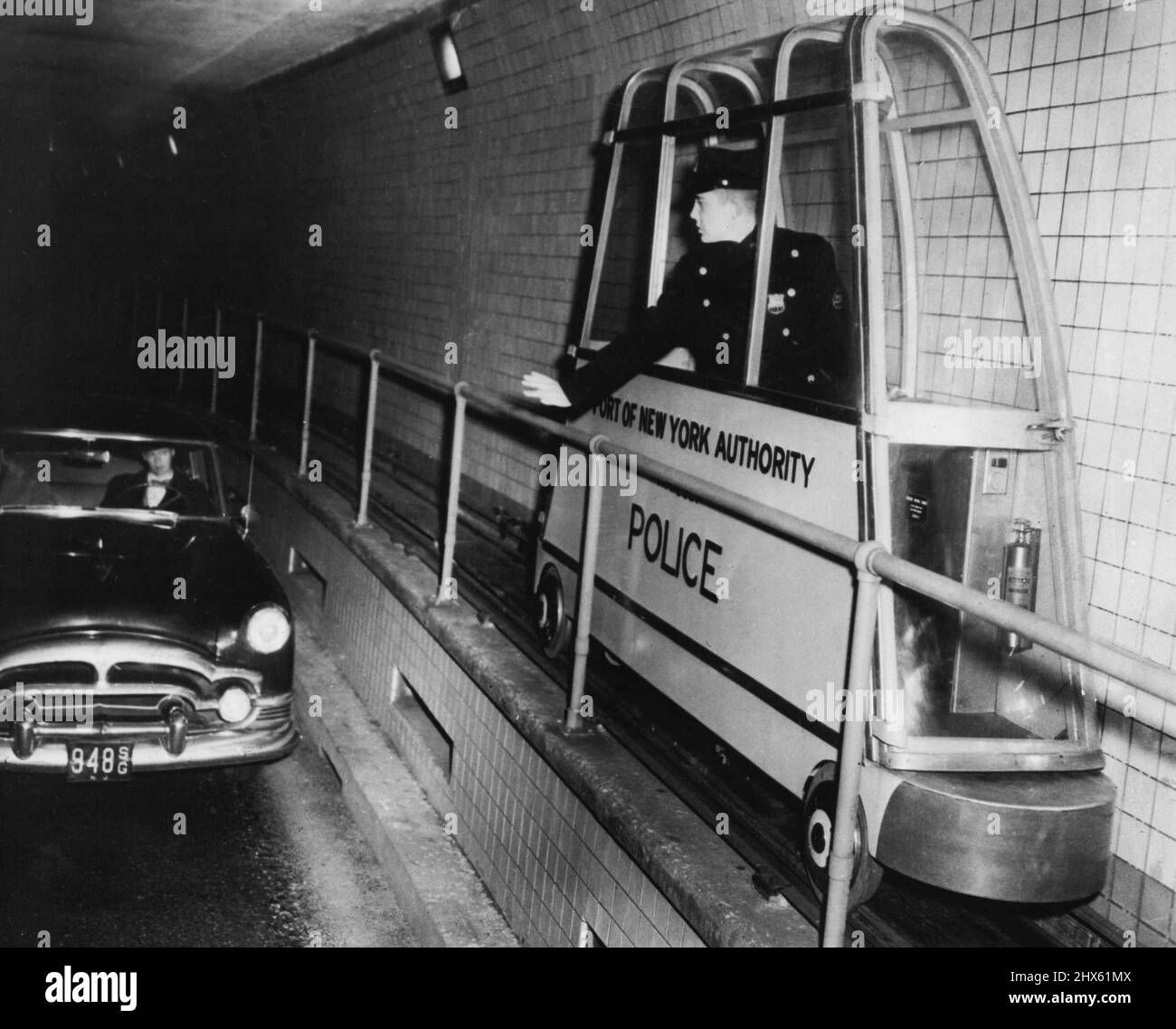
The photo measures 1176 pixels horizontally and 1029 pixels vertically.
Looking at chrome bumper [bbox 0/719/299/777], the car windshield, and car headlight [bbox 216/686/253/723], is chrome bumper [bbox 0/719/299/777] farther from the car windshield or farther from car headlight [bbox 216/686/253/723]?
the car windshield

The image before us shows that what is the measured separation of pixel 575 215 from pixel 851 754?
5700 millimetres

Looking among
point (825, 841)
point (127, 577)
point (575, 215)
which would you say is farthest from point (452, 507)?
point (575, 215)

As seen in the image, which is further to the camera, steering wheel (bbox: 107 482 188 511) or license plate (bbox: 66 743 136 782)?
steering wheel (bbox: 107 482 188 511)

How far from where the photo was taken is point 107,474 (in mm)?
5926

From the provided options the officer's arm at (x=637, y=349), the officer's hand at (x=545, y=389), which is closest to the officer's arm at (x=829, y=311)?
the officer's arm at (x=637, y=349)

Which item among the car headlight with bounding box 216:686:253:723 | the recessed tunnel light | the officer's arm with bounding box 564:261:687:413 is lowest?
the car headlight with bounding box 216:686:253:723

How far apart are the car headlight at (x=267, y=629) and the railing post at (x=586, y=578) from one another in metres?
1.88

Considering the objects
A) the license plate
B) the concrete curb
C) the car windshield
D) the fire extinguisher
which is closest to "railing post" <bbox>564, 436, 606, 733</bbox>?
the concrete curb

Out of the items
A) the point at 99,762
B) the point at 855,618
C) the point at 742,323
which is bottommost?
the point at 99,762

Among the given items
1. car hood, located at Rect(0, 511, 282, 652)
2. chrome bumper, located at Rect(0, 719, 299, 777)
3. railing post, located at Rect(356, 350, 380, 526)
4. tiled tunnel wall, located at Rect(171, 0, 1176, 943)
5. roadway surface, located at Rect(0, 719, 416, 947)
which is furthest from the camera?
railing post, located at Rect(356, 350, 380, 526)

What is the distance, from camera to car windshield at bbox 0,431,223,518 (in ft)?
18.6

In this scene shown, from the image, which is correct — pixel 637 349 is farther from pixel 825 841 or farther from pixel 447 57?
pixel 447 57

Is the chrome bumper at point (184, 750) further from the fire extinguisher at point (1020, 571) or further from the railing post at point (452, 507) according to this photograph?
the fire extinguisher at point (1020, 571)

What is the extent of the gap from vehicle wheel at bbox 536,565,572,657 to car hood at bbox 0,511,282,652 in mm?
1359
